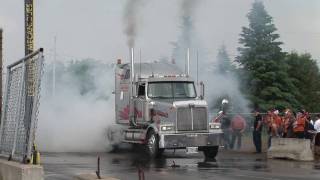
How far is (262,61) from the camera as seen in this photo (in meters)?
52.8

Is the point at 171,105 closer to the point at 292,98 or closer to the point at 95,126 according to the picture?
the point at 95,126

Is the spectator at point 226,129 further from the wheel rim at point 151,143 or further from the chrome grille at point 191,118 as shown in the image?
the wheel rim at point 151,143

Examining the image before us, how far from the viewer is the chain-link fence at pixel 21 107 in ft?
34.9

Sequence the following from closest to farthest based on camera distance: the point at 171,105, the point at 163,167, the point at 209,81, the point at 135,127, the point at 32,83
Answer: the point at 32,83 → the point at 163,167 → the point at 171,105 → the point at 135,127 → the point at 209,81

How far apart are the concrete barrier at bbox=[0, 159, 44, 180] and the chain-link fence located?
0.18 m

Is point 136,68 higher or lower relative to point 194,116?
higher

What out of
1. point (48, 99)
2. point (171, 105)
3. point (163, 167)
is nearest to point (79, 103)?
point (48, 99)

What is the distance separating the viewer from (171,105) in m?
21.5

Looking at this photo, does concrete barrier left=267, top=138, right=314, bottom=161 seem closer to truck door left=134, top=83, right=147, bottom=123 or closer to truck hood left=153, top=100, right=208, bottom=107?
truck hood left=153, top=100, right=208, bottom=107

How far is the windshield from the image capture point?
73.5ft

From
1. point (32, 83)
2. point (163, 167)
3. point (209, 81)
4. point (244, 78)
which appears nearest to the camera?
point (32, 83)

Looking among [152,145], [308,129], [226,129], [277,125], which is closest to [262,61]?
[226,129]

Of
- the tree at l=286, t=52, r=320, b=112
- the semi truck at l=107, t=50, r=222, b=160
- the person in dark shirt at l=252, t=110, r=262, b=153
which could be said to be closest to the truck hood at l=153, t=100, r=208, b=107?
the semi truck at l=107, t=50, r=222, b=160

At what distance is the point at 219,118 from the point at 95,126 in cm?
530
